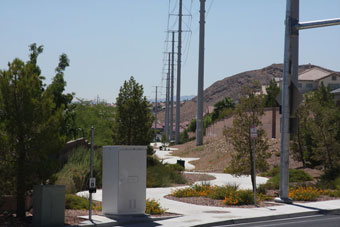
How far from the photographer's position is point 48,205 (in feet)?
44.9

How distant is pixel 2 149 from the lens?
547 inches

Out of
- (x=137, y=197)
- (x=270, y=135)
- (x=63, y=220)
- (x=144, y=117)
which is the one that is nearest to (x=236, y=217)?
(x=137, y=197)

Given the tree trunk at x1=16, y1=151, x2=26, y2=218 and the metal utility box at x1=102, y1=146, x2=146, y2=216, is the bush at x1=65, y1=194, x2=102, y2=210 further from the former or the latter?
the tree trunk at x1=16, y1=151, x2=26, y2=218

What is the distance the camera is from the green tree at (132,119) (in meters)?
32.3

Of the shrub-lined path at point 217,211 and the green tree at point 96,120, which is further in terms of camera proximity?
the green tree at point 96,120

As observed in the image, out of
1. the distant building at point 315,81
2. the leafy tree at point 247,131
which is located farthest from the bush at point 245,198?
the distant building at point 315,81

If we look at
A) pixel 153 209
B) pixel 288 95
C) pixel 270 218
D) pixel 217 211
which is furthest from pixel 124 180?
pixel 288 95

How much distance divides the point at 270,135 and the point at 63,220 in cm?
4234

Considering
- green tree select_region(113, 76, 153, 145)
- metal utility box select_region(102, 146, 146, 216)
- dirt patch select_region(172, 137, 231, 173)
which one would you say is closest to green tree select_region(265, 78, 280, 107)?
dirt patch select_region(172, 137, 231, 173)

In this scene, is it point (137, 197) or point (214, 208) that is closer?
point (137, 197)

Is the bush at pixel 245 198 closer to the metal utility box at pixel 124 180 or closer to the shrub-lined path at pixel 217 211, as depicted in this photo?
the shrub-lined path at pixel 217 211

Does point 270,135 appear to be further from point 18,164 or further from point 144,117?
point 18,164

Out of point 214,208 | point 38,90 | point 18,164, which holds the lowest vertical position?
point 214,208

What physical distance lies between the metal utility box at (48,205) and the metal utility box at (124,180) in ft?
7.23
